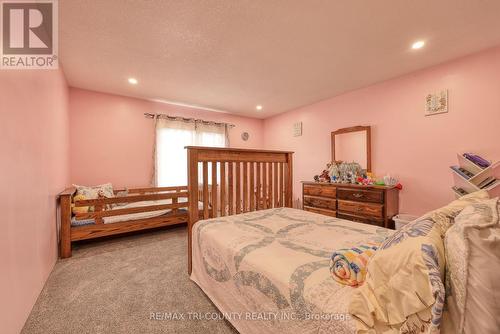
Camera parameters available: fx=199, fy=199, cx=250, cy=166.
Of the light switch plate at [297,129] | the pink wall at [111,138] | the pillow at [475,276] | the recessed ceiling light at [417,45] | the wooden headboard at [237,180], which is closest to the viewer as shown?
the pillow at [475,276]

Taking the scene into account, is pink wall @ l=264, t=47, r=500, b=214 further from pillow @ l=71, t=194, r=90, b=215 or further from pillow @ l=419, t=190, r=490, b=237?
pillow @ l=71, t=194, r=90, b=215

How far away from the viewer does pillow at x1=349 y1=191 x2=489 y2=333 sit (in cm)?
57

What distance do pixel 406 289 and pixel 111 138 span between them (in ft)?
13.9

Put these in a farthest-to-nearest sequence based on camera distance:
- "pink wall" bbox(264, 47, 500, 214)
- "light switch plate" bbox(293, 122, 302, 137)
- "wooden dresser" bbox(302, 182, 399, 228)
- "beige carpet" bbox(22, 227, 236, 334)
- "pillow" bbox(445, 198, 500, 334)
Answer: "light switch plate" bbox(293, 122, 302, 137) < "wooden dresser" bbox(302, 182, 399, 228) < "pink wall" bbox(264, 47, 500, 214) < "beige carpet" bbox(22, 227, 236, 334) < "pillow" bbox(445, 198, 500, 334)

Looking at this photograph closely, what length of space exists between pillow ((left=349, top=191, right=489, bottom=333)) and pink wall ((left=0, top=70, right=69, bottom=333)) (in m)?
1.78

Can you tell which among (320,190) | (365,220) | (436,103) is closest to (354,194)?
(365,220)

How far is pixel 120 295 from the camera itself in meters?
1.61

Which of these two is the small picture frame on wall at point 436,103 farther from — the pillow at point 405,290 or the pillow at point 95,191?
the pillow at point 95,191

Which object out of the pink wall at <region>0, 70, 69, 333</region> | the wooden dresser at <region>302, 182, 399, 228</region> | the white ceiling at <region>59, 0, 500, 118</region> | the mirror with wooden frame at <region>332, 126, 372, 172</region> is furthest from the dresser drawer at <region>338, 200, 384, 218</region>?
the pink wall at <region>0, 70, 69, 333</region>

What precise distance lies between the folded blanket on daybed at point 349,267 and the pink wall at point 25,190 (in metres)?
1.72

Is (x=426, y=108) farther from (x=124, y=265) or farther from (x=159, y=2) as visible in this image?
(x=124, y=265)

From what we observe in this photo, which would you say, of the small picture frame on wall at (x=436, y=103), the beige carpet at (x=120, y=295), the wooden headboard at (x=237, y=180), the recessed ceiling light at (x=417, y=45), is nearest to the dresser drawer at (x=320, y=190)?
the wooden headboard at (x=237, y=180)

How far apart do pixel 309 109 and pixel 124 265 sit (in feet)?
13.1

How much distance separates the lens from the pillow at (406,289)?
566 millimetres
